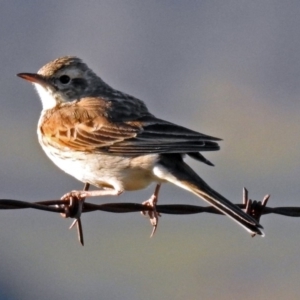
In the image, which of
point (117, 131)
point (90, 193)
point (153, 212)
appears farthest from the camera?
point (117, 131)

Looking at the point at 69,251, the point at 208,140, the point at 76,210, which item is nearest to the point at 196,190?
the point at 208,140

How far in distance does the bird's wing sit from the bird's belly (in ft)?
0.24

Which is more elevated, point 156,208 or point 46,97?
point 46,97

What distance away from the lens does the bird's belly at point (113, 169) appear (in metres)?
11.6

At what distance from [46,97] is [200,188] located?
2837 millimetres

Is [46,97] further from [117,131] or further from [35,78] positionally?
[117,131]

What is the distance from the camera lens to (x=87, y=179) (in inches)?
468

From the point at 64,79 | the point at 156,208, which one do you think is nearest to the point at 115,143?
the point at 156,208

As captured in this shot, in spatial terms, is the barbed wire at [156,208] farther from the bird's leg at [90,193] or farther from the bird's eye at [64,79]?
the bird's eye at [64,79]

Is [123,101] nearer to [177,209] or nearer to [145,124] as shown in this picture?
[145,124]

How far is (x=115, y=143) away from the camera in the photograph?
38.8 ft

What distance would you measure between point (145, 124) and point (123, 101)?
82 centimetres

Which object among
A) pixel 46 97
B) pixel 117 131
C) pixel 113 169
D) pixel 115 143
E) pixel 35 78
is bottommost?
pixel 113 169

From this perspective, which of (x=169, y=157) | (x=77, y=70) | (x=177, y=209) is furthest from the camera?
(x=77, y=70)
